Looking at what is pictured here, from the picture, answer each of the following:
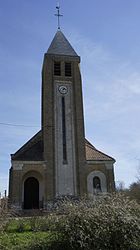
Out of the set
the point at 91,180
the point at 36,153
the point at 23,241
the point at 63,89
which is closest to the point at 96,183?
the point at 91,180

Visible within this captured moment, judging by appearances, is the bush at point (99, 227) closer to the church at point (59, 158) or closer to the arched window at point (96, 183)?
the church at point (59, 158)

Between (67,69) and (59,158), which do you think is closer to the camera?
(59,158)

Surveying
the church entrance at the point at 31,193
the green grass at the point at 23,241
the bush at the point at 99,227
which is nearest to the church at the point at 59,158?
the church entrance at the point at 31,193

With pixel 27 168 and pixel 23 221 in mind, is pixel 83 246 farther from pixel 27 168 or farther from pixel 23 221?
pixel 27 168

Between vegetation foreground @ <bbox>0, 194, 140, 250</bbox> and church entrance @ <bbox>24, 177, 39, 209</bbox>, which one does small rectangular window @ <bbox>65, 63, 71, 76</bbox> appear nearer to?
church entrance @ <bbox>24, 177, 39, 209</bbox>

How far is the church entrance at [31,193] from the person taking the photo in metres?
30.5

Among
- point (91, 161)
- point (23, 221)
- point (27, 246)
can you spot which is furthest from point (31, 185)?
point (27, 246)

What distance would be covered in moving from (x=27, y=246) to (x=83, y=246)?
2226mm

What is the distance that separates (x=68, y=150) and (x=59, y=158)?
122 cm

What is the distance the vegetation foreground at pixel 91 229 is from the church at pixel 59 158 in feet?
58.8

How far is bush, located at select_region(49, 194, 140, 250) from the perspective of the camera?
9688 millimetres

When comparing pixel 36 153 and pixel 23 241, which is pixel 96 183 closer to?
pixel 36 153

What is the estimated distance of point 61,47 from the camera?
37.1 m

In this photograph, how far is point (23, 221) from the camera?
15344 millimetres
